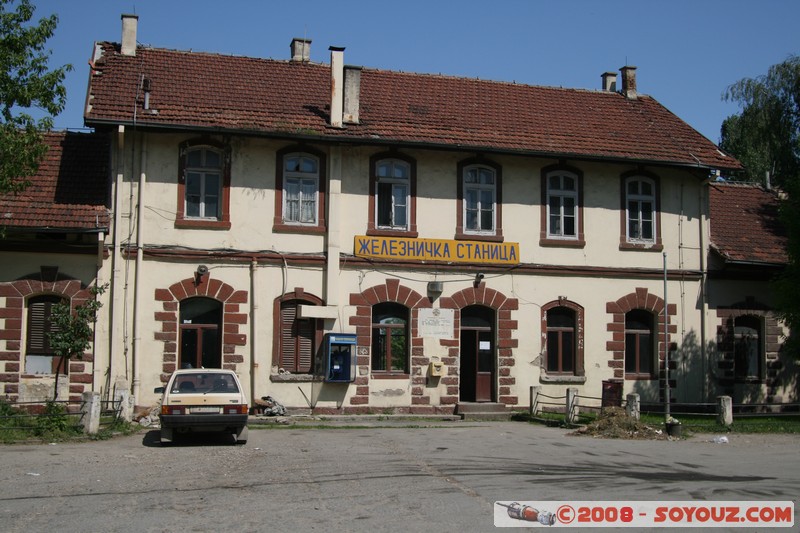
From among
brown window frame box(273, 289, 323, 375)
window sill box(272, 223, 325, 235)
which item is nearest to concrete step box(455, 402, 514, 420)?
brown window frame box(273, 289, 323, 375)

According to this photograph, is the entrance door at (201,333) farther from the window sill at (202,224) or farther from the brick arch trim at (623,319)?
the brick arch trim at (623,319)

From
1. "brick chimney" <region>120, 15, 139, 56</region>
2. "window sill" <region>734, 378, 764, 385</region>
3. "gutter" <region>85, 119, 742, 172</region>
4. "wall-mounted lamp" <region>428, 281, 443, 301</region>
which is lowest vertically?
"window sill" <region>734, 378, 764, 385</region>

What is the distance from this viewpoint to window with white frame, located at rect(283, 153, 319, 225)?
2283 cm

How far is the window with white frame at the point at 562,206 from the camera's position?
24734 mm

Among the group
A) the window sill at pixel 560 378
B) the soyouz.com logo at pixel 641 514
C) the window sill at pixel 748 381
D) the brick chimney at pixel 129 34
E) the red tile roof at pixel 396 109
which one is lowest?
the soyouz.com logo at pixel 641 514

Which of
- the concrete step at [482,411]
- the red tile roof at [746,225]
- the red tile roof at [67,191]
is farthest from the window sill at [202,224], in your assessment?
the red tile roof at [746,225]

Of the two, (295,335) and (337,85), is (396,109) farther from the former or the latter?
(295,335)

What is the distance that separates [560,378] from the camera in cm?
2439

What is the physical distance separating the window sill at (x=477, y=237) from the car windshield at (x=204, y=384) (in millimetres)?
8548

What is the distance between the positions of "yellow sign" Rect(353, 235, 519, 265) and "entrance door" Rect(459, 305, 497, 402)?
56.0 inches

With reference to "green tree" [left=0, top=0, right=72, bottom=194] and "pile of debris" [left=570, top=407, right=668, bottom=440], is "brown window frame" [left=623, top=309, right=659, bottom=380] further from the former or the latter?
"green tree" [left=0, top=0, right=72, bottom=194]

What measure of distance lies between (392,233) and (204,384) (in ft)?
25.7

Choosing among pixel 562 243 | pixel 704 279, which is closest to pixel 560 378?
pixel 562 243

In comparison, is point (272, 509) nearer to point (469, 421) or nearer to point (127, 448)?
point (127, 448)
